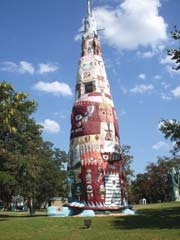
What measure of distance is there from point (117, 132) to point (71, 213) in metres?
8.95

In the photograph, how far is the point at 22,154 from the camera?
50.1 meters

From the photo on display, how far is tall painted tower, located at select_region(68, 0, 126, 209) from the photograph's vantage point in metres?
39.0

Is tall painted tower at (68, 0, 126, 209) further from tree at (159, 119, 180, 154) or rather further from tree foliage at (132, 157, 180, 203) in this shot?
tree foliage at (132, 157, 180, 203)

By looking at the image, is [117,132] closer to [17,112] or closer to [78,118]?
[78,118]

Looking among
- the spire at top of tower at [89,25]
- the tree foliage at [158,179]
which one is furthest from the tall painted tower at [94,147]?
the tree foliage at [158,179]

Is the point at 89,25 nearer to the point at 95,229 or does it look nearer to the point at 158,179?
the point at 95,229

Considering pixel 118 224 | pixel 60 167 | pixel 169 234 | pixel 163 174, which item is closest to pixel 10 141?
pixel 60 167

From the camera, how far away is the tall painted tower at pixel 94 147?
39.0m

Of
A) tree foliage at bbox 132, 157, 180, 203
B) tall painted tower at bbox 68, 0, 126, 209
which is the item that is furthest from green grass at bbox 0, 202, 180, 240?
tree foliage at bbox 132, 157, 180, 203

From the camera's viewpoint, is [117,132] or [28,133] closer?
[117,132]

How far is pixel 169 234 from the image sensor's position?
70.4ft

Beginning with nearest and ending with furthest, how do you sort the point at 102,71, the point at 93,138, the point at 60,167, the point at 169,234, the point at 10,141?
the point at 169,234, the point at 93,138, the point at 102,71, the point at 10,141, the point at 60,167

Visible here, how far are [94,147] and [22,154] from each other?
13400mm

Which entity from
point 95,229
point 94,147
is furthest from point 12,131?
point 95,229
